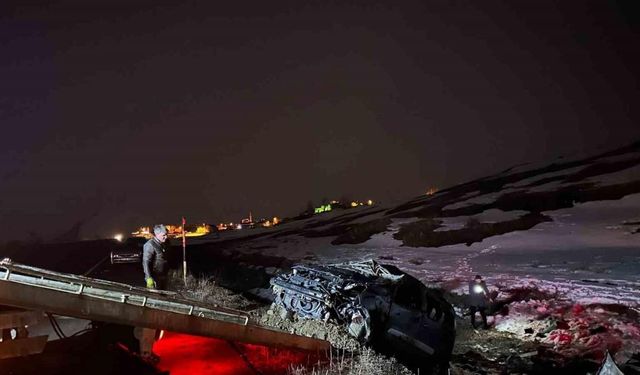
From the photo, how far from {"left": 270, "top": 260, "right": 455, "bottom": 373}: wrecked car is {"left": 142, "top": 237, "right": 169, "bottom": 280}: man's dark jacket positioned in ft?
8.84

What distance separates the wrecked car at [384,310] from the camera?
938cm

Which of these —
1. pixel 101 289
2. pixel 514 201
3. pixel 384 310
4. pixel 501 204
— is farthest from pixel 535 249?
pixel 101 289

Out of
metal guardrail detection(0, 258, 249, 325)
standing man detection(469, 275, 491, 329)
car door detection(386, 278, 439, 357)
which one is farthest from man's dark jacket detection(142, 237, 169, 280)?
standing man detection(469, 275, 491, 329)

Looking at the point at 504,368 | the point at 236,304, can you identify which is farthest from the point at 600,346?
the point at 236,304

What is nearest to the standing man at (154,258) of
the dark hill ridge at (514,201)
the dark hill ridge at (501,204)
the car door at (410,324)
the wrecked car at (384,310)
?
the wrecked car at (384,310)

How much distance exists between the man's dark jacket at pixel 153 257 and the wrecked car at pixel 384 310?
8.84 feet

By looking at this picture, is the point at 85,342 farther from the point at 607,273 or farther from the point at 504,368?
the point at 607,273

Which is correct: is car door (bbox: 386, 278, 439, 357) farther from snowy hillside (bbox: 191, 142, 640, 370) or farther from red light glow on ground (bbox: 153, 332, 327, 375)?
snowy hillside (bbox: 191, 142, 640, 370)

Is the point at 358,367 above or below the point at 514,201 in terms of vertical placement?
below

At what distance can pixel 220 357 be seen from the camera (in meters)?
8.02

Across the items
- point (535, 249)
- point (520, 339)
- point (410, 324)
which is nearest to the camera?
point (410, 324)

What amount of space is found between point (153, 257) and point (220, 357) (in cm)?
250

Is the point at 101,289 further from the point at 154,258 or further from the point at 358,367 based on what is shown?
the point at 358,367

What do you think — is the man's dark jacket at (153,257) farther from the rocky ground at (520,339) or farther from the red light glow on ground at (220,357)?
the rocky ground at (520,339)
